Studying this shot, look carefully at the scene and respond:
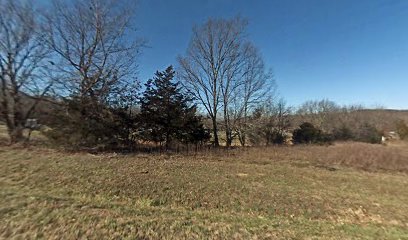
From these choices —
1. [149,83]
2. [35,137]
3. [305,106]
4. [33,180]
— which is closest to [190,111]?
[149,83]

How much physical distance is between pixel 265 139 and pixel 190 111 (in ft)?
41.5

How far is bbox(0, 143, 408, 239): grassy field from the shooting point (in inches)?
156

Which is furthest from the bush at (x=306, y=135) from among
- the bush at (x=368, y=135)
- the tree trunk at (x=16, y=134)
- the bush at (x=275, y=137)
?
the tree trunk at (x=16, y=134)

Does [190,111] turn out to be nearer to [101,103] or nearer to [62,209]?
[101,103]

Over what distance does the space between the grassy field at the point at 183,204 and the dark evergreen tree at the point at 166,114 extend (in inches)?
339

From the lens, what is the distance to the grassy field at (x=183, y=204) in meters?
3.97

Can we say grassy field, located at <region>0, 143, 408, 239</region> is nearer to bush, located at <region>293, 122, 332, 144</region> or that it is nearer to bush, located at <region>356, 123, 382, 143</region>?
bush, located at <region>293, 122, 332, 144</region>

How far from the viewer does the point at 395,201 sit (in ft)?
25.4

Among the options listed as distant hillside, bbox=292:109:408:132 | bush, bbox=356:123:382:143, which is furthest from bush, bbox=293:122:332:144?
bush, bbox=356:123:382:143

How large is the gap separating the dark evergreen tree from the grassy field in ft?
28.3

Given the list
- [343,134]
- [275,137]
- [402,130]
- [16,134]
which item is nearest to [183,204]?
[16,134]

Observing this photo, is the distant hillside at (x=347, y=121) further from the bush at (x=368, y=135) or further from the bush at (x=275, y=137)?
the bush at (x=275, y=137)

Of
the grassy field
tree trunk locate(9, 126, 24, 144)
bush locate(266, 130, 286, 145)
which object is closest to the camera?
the grassy field

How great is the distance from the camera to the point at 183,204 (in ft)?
19.0
